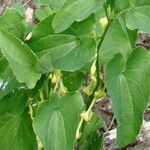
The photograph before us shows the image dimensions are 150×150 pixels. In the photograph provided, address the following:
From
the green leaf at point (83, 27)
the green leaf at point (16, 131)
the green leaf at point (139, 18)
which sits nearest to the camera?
the green leaf at point (139, 18)

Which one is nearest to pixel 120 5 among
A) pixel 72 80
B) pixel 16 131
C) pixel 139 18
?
pixel 139 18

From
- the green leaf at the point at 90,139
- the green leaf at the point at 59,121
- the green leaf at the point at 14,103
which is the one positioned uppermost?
the green leaf at the point at 14,103

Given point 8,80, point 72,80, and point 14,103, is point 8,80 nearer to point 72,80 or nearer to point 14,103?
point 14,103

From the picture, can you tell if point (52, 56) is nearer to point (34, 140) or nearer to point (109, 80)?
point (109, 80)

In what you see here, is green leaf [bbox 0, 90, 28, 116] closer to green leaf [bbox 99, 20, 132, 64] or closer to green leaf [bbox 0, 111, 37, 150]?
green leaf [bbox 0, 111, 37, 150]

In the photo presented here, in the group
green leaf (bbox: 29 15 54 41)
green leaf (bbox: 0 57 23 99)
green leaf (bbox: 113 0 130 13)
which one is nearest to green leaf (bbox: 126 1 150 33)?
green leaf (bbox: 113 0 130 13)

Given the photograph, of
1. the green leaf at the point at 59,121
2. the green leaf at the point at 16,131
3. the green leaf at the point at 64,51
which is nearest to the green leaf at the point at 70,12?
the green leaf at the point at 64,51

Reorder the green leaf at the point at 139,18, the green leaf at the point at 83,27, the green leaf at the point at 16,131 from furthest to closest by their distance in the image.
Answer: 1. the green leaf at the point at 16,131
2. the green leaf at the point at 83,27
3. the green leaf at the point at 139,18

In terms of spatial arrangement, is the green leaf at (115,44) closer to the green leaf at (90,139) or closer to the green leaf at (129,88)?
the green leaf at (129,88)
